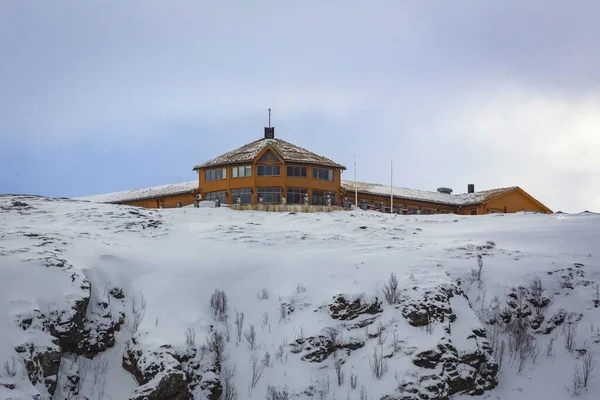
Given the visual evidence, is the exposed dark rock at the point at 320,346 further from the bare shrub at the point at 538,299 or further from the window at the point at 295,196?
the window at the point at 295,196

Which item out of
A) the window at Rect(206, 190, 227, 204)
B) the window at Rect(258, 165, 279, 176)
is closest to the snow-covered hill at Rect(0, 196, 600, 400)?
the window at Rect(258, 165, 279, 176)

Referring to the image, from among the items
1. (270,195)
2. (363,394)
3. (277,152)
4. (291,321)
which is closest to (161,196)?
(270,195)

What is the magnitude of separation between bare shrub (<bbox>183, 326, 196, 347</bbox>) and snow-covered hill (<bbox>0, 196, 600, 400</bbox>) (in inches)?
1.8

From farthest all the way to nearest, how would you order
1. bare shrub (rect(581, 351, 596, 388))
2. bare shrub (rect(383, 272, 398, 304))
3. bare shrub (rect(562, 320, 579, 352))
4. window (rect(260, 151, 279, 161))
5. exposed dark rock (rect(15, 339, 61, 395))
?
window (rect(260, 151, 279, 161)) → bare shrub (rect(383, 272, 398, 304)) → bare shrub (rect(562, 320, 579, 352)) → bare shrub (rect(581, 351, 596, 388)) → exposed dark rock (rect(15, 339, 61, 395))

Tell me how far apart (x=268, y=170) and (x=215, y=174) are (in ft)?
18.2

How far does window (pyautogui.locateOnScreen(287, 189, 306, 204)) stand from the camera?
48.5 m

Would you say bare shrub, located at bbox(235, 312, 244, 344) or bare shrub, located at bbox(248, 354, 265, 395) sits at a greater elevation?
bare shrub, located at bbox(235, 312, 244, 344)

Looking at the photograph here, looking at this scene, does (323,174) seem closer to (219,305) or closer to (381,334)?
(219,305)

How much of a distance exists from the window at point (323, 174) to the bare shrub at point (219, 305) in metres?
30.3

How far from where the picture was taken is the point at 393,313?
64.6 feet

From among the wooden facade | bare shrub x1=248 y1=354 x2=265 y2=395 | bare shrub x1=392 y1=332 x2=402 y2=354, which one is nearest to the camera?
bare shrub x1=248 y1=354 x2=265 y2=395

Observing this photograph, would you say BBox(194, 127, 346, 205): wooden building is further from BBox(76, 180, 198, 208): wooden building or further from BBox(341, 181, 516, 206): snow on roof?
BBox(341, 181, 516, 206): snow on roof

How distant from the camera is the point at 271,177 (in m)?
48.6

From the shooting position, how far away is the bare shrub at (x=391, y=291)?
20.2 m
